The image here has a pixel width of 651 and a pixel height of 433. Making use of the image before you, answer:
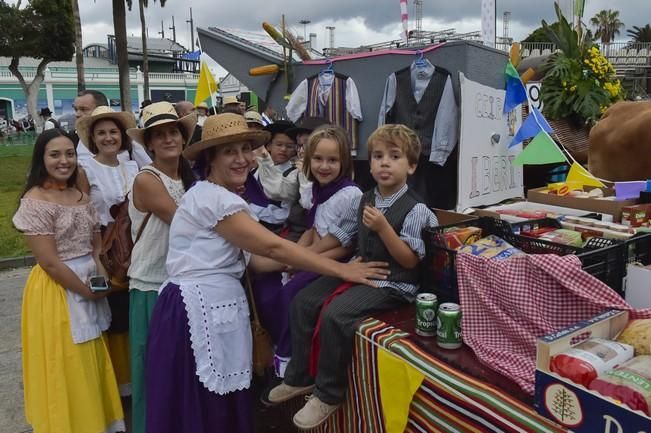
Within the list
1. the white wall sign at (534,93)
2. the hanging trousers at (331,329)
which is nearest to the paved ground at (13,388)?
the hanging trousers at (331,329)

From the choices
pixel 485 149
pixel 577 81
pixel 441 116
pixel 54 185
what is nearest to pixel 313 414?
pixel 54 185

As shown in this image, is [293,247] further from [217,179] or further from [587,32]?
[587,32]

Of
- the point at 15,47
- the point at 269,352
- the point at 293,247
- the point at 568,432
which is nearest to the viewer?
the point at 568,432

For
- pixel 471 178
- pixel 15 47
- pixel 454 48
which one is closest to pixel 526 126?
pixel 471 178

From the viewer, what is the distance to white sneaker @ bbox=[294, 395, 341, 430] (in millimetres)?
2086

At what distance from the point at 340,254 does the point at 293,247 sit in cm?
47

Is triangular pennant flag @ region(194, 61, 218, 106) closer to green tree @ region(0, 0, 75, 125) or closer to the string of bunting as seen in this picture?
the string of bunting

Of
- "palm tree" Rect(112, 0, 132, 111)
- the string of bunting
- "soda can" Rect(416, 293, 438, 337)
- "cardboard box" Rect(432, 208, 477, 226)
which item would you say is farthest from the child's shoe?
"palm tree" Rect(112, 0, 132, 111)

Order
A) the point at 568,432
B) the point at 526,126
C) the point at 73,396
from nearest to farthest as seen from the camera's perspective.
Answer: the point at 568,432 → the point at 73,396 → the point at 526,126

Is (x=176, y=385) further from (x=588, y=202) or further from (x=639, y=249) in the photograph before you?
(x=588, y=202)

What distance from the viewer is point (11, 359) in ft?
13.1

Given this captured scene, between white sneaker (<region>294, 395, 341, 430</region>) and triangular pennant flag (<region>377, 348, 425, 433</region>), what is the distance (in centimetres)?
28

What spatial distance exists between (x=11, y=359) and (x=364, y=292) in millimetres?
3275

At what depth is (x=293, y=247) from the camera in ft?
6.97
